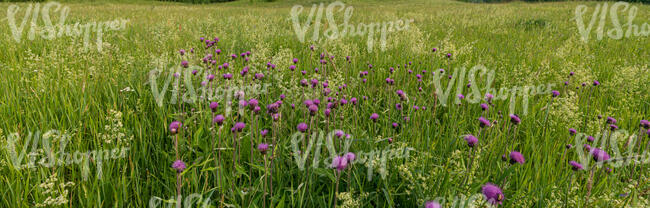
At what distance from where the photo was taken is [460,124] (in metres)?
2.45

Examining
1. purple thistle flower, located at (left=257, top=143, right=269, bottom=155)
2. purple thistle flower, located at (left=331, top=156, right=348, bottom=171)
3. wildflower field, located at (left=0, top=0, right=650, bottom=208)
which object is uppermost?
purple thistle flower, located at (left=257, top=143, right=269, bottom=155)

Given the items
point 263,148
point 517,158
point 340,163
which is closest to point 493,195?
point 517,158

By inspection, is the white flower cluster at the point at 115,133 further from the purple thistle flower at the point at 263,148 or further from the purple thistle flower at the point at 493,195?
the purple thistle flower at the point at 493,195

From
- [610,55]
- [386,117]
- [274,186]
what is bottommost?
[274,186]

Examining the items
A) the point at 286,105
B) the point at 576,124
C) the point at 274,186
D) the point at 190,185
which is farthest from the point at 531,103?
the point at 190,185

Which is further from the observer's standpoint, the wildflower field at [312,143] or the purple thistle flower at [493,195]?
the wildflower field at [312,143]

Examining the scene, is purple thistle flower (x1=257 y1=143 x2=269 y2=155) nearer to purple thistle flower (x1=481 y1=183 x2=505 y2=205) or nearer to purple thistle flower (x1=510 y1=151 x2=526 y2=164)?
purple thistle flower (x1=481 y1=183 x2=505 y2=205)

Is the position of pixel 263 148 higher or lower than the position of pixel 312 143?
higher

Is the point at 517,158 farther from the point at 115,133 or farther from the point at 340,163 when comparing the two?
the point at 115,133

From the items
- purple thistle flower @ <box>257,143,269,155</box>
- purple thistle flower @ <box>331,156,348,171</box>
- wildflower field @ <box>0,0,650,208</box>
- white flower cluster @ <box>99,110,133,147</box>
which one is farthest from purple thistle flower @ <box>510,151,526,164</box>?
white flower cluster @ <box>99,110,133,147</box>

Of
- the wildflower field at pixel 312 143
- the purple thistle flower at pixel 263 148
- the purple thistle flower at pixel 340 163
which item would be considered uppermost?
the purple thistle flower at pixel 263 148

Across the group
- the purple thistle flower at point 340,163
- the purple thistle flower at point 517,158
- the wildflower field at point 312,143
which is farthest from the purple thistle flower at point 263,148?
the purple thistle flower at point 517,158

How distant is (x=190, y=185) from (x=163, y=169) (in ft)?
0.94

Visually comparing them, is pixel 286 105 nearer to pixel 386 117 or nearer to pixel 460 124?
pixel 386 117
